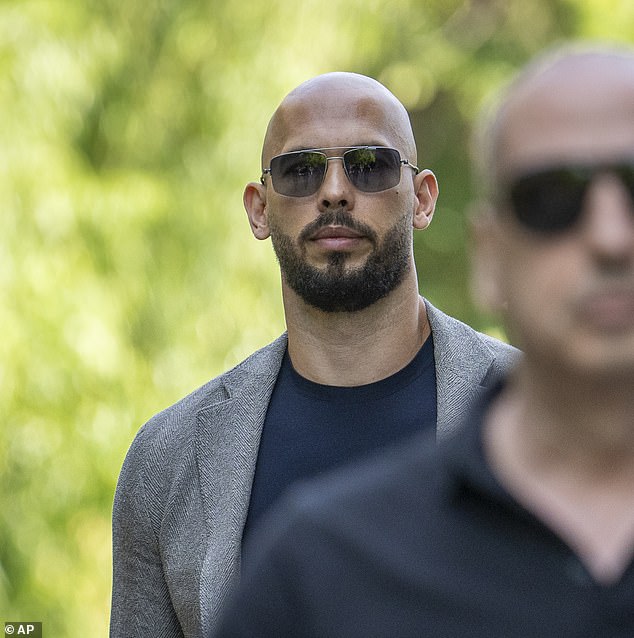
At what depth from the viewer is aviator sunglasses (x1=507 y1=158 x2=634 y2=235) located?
1.48m

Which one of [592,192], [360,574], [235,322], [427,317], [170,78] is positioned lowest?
[360,574]

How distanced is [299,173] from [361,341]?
408 millimetres

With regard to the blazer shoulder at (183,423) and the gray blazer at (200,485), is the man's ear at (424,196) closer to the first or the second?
the gray blazer at (200,485)

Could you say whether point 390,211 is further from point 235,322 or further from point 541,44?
point 541,44

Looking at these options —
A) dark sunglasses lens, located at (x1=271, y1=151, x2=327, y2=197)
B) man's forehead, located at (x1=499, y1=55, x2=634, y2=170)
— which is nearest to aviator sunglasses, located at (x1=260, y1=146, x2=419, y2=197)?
dark sunglasses lens, located at (x1=271, y1=151, x2=327, y2=197)

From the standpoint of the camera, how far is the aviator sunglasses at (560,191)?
4.87 feet

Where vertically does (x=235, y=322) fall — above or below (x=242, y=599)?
above

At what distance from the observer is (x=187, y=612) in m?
3.15

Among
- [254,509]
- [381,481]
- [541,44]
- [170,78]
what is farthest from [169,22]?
[381,481]

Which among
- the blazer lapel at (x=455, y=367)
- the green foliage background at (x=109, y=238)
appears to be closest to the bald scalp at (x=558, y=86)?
the blazer lapel at (x=455, y=367)

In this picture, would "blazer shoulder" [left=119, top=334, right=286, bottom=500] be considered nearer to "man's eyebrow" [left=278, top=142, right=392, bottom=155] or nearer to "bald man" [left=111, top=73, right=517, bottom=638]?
"bald man" [left=111, top=73, right=517, bottom=638]

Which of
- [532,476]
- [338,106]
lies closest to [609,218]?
[532,476]

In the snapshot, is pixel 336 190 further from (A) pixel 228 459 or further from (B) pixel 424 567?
(B) pixel 424 567

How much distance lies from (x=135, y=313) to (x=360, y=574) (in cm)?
625
